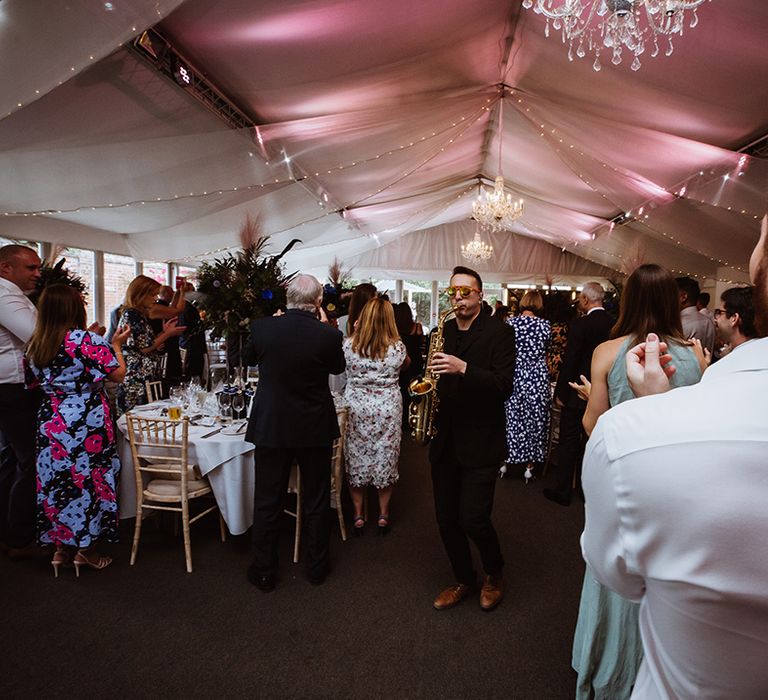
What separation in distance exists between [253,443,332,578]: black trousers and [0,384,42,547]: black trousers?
4.96 feet

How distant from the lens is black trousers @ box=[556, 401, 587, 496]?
4.07 metres

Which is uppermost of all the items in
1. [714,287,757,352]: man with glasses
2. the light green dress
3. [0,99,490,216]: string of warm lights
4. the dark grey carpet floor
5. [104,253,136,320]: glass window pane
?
[0,99,490,216]: string of warm lights

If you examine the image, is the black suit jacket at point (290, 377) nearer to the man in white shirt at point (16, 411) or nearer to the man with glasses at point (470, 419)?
the man with glasses at point (470, 419)

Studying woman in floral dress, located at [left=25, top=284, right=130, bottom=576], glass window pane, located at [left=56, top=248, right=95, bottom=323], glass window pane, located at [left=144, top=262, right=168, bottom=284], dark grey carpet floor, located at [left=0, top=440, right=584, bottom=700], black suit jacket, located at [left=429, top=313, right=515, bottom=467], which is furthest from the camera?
glass window pane, located at [left=144, top=262, right=168, bottom=284]

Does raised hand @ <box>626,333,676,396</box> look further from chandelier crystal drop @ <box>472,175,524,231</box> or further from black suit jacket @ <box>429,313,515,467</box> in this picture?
chandelier crystal drop @ <box>472,175,524,231</box>

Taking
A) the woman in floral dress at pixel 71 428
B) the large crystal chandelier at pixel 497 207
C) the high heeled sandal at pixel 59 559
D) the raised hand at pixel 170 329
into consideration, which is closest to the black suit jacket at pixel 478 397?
the woman in floral dress at pixel 71 428

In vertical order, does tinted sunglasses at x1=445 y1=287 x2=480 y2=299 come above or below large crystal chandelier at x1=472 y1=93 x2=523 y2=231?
below

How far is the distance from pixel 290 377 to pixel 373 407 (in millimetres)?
1011

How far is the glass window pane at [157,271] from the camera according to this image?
8264mm

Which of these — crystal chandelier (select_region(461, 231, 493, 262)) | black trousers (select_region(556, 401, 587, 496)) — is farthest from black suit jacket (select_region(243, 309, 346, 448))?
crystal chandelier (select_region(461, 231, 493, 262))

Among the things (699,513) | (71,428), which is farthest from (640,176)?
(71,428)

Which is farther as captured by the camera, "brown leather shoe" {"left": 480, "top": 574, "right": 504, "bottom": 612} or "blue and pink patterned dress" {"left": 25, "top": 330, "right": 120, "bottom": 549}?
"blue and pink patterned dress" {"left": 25, "top": 330, "right": 120, "bottom": 549}

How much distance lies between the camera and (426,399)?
96.9 inches

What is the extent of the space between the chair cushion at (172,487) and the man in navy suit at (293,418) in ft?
1.78
